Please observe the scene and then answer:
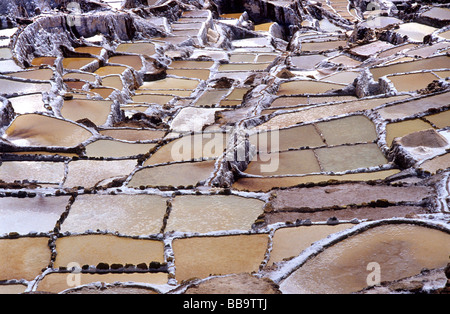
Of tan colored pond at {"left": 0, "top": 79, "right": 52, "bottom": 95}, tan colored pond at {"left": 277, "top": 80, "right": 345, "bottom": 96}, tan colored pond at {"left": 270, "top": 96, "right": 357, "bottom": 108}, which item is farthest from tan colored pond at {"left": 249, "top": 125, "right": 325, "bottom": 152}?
tan colored pond at {"left": 0, "top": 79, "right": 52, "bottom": 95}

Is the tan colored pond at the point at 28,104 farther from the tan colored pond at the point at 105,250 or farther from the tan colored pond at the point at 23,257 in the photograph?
the tan colored pond at the point at 105,250

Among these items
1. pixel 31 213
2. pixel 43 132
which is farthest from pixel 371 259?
pixel 43 132

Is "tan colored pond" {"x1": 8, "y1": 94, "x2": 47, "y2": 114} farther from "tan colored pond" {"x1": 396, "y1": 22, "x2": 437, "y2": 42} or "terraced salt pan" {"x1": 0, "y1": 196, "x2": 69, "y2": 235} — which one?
"tan colored pond" {"x1": 396, "y1": 22, "x2": 437, "y2": 42}

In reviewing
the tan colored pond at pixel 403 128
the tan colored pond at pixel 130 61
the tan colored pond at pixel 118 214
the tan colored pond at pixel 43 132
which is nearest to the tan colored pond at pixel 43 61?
the tan colored pond at pixel 130 61

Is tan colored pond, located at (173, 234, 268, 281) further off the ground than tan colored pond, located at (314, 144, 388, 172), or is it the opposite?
tan colored pond, located at (314, 144, 388, 172)

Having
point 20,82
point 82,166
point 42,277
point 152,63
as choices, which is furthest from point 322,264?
point 152,63

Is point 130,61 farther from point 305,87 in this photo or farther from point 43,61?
point 305,87

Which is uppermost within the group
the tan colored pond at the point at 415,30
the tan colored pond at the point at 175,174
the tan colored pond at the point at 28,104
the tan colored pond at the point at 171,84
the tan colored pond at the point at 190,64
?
the tan colored pond at the point at 415,30
